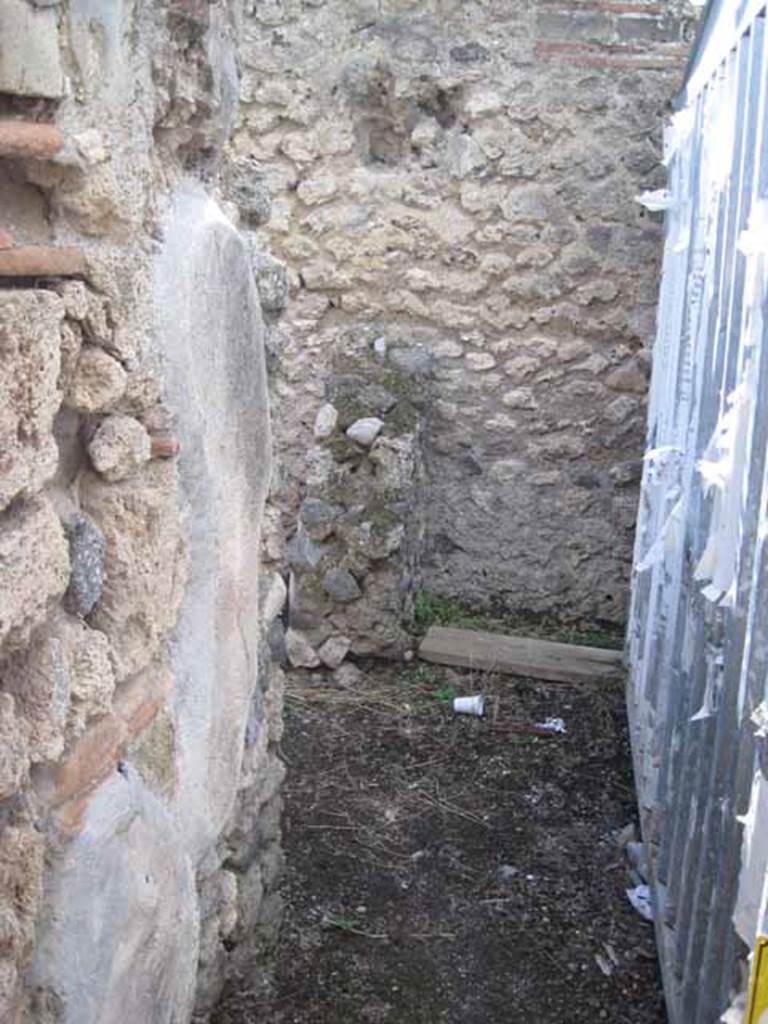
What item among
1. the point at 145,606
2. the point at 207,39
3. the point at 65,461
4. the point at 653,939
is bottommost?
the point at 653,939

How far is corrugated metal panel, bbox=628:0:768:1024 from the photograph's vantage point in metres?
2.07

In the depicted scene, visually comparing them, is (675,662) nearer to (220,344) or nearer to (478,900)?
(478,900)

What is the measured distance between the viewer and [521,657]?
4922 millimetres

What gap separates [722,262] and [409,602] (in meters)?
2.58

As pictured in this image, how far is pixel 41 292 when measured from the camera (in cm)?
135

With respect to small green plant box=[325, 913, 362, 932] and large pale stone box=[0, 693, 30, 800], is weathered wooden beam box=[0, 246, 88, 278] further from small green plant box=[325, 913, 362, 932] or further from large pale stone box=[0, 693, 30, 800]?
small green plant box=[325, 913, 362, 932]

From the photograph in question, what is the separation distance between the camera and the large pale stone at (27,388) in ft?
4.13

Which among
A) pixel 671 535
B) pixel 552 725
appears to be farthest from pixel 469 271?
pixel 671 535

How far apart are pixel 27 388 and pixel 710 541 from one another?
1612 mm

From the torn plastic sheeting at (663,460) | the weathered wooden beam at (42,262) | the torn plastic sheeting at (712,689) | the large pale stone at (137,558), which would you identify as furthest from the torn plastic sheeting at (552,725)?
the weathered wooden beam at (42,262)

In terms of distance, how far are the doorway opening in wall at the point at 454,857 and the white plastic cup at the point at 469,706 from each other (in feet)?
0.10

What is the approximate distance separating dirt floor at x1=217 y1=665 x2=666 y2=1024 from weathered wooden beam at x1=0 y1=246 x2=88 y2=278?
182cm

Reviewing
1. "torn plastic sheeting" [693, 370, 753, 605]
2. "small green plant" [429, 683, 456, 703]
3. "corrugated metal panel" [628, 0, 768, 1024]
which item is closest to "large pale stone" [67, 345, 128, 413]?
"corrugated metal panel" [628, 0, 768, 1024]

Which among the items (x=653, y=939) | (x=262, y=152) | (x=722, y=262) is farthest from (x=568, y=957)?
(x=262, y=152)
